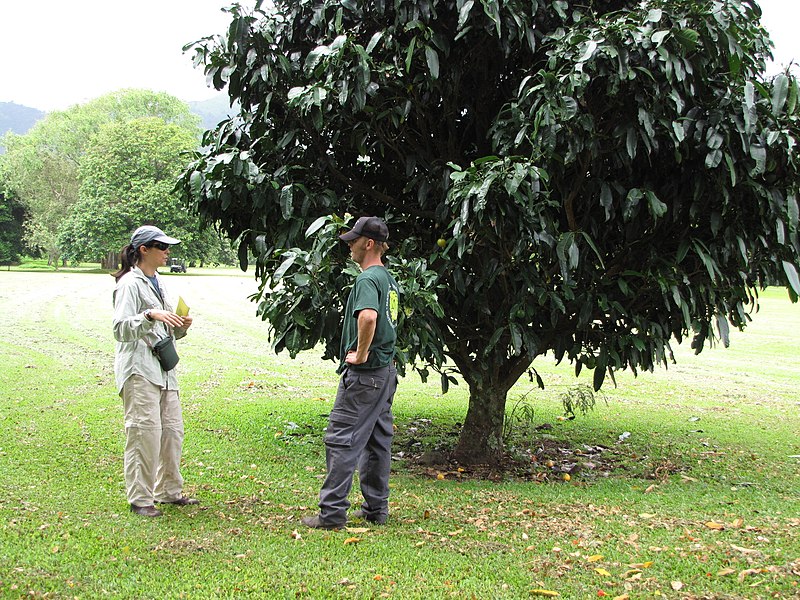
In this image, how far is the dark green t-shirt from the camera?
449 centimetres

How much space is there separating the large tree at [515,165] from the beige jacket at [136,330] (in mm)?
855

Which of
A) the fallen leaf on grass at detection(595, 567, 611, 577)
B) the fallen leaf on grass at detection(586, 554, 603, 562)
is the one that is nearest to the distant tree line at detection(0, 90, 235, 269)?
the fallen leaf on grass at detection(586, 554, 603, 562)

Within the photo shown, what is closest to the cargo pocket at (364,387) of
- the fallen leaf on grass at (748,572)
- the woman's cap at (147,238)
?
the woman's cap at (147,238)

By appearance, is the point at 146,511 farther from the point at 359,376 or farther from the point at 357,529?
the point at 359,376

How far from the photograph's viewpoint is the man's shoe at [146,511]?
480 centimetres

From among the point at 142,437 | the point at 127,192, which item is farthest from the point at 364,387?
the point at 127,192

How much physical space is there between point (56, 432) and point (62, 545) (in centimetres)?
353

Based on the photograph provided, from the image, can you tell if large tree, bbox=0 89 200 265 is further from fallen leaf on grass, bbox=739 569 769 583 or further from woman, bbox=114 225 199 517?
fallen leaf on grass, bbox=739 569 769 583

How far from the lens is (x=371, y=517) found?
491 cm

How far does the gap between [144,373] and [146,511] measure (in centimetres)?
93

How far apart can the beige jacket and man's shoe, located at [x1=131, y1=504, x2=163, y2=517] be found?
0.79 meters

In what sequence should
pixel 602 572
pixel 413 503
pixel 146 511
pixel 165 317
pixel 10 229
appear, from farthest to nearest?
pixel 10 229, pixel 413 503, pixel 146 511, pixel 165 317, pixel 602 572

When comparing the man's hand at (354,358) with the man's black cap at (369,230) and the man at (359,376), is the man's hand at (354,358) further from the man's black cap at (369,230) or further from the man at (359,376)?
the man's black cap at (369,230)

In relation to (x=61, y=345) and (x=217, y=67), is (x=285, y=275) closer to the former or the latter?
(x=217, y=67)
